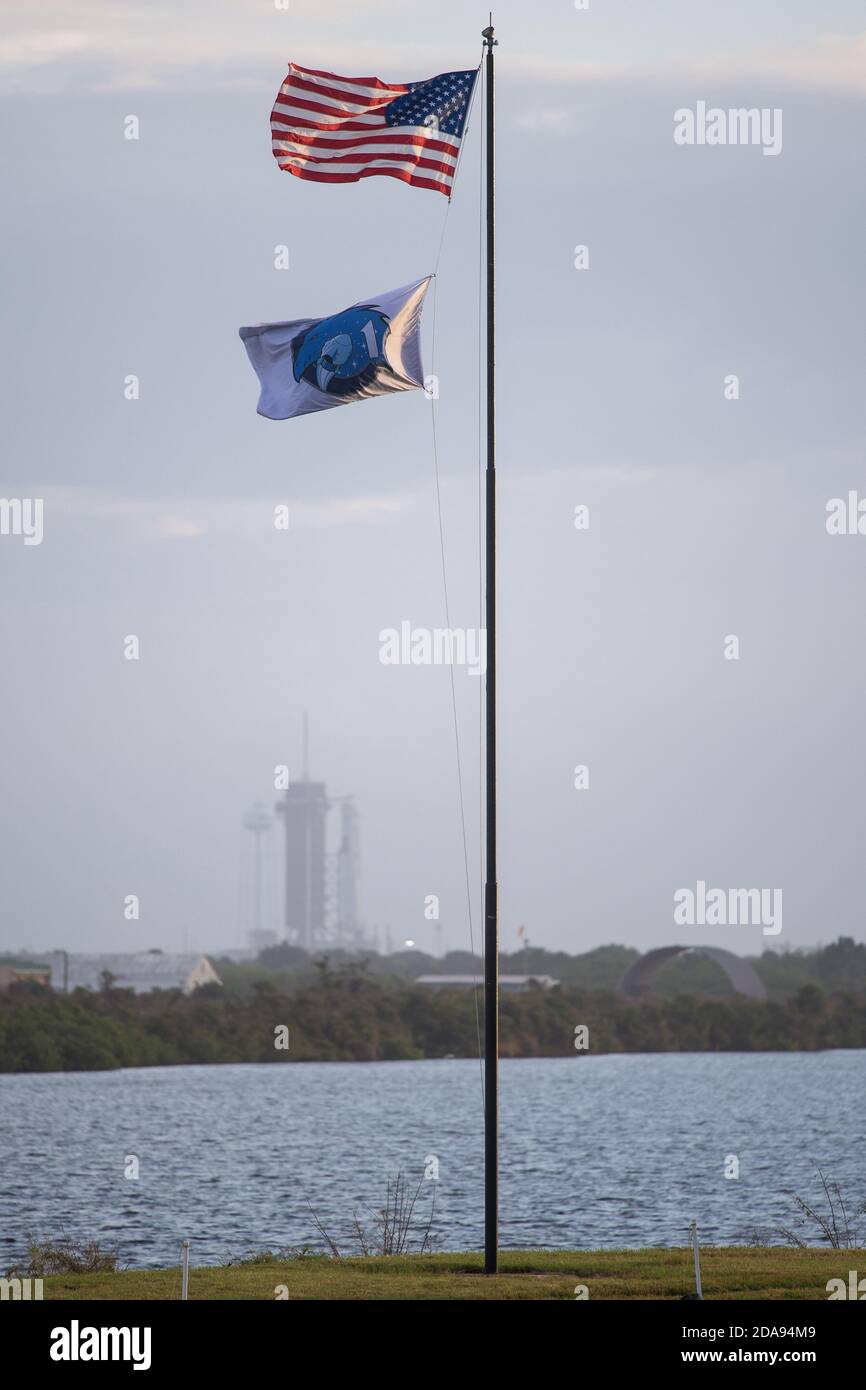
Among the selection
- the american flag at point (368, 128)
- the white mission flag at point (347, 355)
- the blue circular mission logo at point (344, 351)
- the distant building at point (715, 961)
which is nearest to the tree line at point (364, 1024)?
the distant building at point (715, 961)

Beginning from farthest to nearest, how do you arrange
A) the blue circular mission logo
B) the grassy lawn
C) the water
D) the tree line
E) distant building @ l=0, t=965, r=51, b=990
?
distant building @ l=0, t=965, r=51, b=990, the tree line, the water, the blue circular mission logo, the grassy lawn

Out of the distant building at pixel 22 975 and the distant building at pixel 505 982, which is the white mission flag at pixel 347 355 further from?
the distant building at pixel 22 975

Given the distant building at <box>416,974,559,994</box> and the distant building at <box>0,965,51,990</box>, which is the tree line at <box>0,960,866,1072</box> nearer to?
the distant building at <box>416,974,559,994</box>

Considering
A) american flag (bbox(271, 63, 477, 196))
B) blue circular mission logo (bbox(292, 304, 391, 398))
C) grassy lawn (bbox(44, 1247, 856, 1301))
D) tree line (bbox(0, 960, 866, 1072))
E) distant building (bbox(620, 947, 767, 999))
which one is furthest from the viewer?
distant building (bbox(620, 947, 767, 999))

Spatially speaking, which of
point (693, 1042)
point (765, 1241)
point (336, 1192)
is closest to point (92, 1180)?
point (336, 1192)

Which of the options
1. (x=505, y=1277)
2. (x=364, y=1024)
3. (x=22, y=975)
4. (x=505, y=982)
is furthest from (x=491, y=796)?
(x=505, y=982)

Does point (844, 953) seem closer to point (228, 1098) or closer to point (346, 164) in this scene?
point (228, 1098)

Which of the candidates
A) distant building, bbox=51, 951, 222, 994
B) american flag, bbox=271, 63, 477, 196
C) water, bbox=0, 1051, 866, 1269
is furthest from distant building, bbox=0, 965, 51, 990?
american flag, bbox=271, 63, 477, 196
